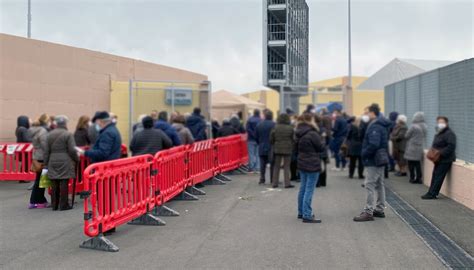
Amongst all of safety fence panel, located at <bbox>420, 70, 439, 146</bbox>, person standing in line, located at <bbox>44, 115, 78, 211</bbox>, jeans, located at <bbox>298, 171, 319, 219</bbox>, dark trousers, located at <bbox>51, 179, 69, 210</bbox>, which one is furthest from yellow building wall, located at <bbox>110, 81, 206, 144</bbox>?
jeans, located at <bbox>298, 171, 319, 219</bbox>

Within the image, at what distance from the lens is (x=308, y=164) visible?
9.16 meters

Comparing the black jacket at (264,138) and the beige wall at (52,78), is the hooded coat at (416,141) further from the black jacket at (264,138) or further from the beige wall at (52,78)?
the beige wall at (52,78)

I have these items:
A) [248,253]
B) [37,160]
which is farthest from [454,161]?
[37,160]

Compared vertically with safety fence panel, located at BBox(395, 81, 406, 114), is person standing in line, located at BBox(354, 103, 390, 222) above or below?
below

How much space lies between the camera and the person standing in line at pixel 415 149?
14.0 meters

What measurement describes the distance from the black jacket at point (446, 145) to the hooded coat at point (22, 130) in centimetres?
1004

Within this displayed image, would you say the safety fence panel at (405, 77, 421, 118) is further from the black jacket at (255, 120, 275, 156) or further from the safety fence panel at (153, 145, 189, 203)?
the safety fence panel at (153, 145, 189, 203)

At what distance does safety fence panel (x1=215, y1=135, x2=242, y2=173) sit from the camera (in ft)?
49.6

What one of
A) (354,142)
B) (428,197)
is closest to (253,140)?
(354,142)

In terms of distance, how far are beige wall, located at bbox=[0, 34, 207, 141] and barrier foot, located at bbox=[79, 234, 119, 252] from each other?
374 inches

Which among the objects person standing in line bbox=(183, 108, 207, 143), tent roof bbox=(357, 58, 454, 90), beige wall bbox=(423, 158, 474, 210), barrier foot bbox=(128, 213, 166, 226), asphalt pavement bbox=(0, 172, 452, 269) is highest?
tent roof bbox=(357, 58, 454, 90)

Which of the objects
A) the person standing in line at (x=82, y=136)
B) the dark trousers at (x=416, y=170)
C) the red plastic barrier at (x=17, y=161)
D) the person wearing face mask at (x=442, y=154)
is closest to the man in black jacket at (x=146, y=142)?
the person standing in line at (x=82, y=136)

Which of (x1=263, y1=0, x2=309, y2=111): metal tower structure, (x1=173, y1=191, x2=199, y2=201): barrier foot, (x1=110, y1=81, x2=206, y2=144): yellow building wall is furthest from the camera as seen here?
(x1=110, y1=81, x2=206, y2=144): yellow building wall

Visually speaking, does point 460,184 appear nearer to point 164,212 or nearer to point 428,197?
point 428,197
